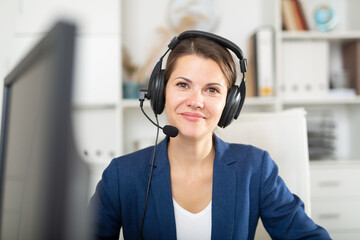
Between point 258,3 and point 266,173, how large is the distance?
65.0 inches

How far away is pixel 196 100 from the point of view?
977 millimetres

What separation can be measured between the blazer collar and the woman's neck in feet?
0.15

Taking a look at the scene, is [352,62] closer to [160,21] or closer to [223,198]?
[160,21]

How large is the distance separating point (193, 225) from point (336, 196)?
134 centimetres

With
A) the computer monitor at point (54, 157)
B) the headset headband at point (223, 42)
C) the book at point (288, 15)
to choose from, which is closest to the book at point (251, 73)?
the book at point (288, 15)

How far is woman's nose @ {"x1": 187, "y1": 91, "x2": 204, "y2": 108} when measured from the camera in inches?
38.4

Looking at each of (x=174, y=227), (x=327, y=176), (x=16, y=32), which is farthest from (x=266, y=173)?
(x=16, y=32)

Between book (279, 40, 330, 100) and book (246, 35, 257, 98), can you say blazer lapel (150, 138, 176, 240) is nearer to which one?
book (246, 35, 257, 98)

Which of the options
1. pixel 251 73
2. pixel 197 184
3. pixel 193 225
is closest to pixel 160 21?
pixel 251 73

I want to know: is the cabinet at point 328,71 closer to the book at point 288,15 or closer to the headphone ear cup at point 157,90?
the book at point 288,15

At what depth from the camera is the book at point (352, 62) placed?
6.79 ft

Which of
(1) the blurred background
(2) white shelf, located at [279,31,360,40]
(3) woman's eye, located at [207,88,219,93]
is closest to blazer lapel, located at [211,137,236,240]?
(3) woman's eye, located at [207,88,219,93]

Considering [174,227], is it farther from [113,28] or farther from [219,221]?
[113,28]

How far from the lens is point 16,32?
6.12ft
